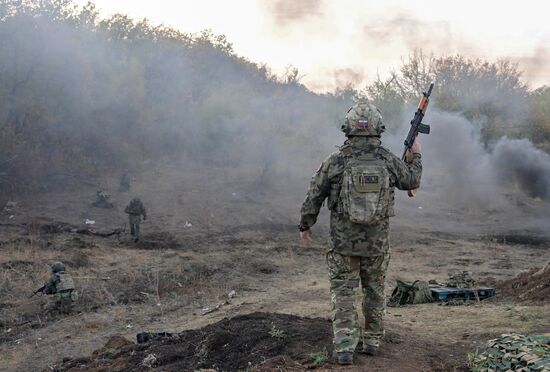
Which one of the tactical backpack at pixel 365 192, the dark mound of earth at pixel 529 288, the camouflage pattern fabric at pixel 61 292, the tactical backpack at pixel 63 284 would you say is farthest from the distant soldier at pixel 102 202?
the tactical backpack at pixel 365 192

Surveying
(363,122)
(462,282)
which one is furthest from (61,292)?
(363,122)

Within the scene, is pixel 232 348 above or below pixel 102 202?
below

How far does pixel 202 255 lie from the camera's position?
40.8 ft

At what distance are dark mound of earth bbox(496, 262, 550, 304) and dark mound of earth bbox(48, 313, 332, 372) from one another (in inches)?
116

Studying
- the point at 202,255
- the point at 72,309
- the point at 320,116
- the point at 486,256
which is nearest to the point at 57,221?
the point at 202,255

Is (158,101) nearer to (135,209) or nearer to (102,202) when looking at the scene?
(102,202)

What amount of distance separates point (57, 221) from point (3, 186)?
11.0ft

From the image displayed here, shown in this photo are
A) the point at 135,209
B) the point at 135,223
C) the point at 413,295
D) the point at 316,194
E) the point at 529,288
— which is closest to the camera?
the point at 316,194

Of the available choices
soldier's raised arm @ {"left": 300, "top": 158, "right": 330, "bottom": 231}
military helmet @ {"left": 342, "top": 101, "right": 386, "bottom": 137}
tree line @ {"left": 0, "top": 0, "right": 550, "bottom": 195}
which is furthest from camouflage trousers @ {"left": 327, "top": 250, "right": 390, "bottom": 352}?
tree line @ {"left": 0, "top": 0, "right": 550, "bottom": 195}

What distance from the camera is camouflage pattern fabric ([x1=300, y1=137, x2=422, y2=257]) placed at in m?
3.99

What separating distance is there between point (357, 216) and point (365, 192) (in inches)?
6.9

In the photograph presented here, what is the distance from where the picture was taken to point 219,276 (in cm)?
1055

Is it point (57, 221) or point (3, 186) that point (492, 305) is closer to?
point (57, 221)

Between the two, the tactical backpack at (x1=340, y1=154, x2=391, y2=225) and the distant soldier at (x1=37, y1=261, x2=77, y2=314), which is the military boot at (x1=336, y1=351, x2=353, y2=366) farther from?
the distant soldier at (x1=37, y1=261, x2=77, y2=314)
